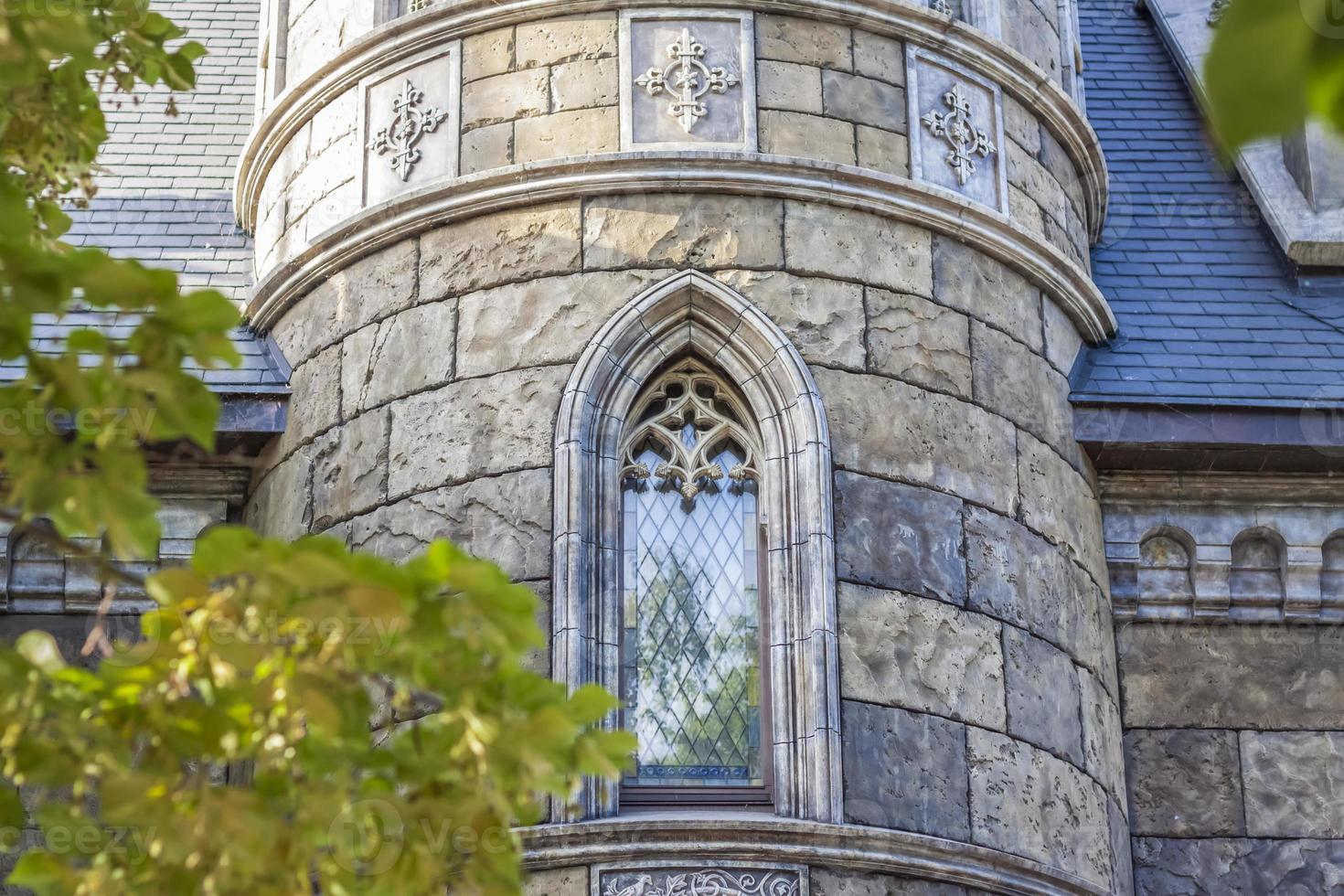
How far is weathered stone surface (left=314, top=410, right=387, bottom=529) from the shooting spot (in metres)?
9.39

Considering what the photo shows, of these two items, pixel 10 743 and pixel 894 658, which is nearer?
pixel 10 743

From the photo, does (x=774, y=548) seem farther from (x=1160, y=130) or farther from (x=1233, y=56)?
(x=1233, y=56)

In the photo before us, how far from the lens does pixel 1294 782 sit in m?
10.3

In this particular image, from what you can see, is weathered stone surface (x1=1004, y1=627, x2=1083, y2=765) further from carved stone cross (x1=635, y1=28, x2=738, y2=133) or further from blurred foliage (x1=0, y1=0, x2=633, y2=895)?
blurred foliage (x1=0, y1=0, x2=633, y2=895)

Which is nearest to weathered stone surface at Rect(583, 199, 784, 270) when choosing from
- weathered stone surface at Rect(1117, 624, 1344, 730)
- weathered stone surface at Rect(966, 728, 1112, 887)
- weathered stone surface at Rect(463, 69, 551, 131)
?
weathered stone surface at Rect(463, 69, 551, 131)

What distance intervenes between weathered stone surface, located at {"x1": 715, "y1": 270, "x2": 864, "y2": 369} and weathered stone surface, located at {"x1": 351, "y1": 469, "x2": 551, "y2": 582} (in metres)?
1.29

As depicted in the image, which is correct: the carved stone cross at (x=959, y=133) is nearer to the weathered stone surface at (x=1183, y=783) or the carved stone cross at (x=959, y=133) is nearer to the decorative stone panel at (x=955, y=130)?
the decorative stone panel at (x=955, y=130)

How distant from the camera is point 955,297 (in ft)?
32.2

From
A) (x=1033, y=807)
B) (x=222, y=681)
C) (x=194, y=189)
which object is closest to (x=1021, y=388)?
(x=1033, y=807)

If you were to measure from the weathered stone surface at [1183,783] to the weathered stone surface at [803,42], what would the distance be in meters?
3.69

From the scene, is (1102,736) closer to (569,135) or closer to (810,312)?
(810,312)

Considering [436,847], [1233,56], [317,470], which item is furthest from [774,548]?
[1233,56]

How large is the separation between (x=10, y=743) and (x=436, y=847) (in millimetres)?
908

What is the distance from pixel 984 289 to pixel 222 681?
247 inches
